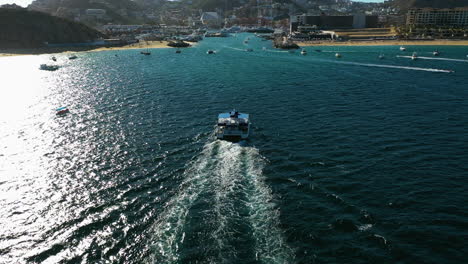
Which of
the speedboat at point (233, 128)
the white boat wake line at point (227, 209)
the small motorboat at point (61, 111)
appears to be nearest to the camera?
the white boat wake line at point (227, 209)

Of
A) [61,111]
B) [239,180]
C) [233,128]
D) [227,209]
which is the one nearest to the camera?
[227,209]

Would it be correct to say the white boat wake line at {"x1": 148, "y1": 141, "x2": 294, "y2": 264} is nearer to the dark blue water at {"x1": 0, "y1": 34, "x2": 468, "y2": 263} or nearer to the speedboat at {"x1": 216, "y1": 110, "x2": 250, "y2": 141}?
the dark blue water at {"x1": 0, "y1": 34, "x2": 468, "y2": 263}

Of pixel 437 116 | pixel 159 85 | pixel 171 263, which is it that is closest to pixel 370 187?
pixel 171 263

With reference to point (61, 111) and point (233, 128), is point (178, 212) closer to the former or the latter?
point (233, 128)

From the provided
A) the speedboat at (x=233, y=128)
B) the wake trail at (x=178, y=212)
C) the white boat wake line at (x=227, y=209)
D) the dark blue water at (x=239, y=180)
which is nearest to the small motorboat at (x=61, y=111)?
the dark blue water at (x=239, y=180)

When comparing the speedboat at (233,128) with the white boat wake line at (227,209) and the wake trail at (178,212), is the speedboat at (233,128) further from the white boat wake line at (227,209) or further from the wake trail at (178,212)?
the wake trail at (178,212)

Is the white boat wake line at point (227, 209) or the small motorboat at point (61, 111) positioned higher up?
the small motorboat at point (61, 111)

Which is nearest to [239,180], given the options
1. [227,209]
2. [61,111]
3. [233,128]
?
[227,209]
